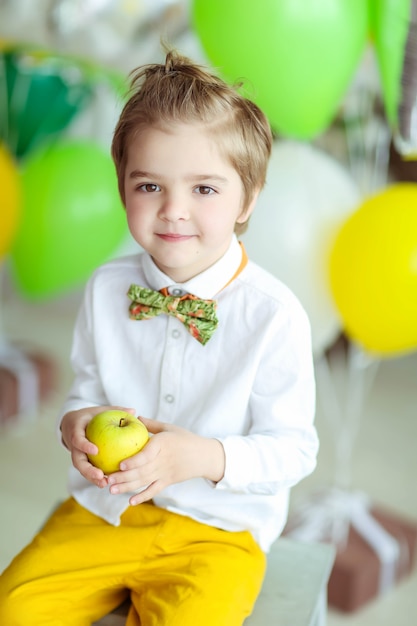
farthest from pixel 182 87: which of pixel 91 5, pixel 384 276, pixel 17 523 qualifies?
pixel 17 523

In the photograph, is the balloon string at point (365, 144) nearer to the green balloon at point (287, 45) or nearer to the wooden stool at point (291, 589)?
the green balloon at point (287, 45)

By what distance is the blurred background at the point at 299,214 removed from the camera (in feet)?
5.14

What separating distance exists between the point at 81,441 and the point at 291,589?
0.40 m

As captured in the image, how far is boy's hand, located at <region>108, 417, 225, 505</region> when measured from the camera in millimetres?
962

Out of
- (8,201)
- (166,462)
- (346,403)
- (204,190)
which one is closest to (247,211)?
(204,190)

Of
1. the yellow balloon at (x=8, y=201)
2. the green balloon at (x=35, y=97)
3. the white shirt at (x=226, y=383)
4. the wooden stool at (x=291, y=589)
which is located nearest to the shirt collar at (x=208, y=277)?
the white shirt at (x=226, y=383)

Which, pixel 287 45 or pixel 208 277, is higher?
pixel 287 45

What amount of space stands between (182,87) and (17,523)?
133 centimetres

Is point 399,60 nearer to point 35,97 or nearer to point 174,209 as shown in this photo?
point 174,209

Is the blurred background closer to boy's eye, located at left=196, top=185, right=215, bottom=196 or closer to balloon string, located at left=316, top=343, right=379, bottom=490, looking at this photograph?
balloon string, located at left=316, top=343, right=379, bottom=490

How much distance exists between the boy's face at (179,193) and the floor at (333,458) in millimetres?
738

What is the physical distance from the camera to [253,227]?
5.43 feet

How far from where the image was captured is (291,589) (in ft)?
3.91

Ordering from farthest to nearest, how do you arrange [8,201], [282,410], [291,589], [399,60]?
[8,201] → [399,60] → [291,589] → [282,410]
